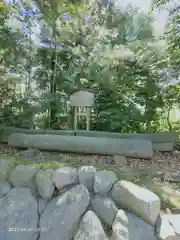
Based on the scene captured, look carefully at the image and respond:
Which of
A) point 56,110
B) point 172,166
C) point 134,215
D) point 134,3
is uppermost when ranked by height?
point 134,3

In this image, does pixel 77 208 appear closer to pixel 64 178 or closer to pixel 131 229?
pixel 64 178

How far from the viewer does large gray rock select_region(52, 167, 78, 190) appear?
225 cm

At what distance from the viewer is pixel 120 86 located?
4.02m

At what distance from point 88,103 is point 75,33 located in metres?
1.62

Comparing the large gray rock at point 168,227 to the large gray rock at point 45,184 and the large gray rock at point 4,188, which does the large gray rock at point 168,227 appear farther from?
the large gray rock at point 4,188

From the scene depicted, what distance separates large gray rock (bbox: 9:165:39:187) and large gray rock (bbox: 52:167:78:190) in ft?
0.93

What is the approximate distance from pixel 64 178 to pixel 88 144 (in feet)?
3.14

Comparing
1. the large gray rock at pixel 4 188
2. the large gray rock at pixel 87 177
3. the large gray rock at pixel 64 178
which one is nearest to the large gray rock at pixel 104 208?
the large gray rock at pixel 87 177

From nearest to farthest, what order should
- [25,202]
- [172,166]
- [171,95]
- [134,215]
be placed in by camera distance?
1. [134,215]
2. [25,202]
3. [172,166]
4. [171,95]

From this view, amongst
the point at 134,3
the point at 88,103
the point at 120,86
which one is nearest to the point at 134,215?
the point at 88,103

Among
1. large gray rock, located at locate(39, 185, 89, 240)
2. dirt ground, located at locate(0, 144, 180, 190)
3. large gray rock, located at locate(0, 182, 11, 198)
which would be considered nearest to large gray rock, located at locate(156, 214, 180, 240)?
dirt ground, located at locate(0, 144, 180, 190)

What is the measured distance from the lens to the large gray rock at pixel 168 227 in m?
1.74

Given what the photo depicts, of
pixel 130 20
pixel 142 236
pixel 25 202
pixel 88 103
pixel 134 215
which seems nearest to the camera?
pixel 142 236

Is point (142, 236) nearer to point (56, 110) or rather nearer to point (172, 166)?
point (172, 166)
